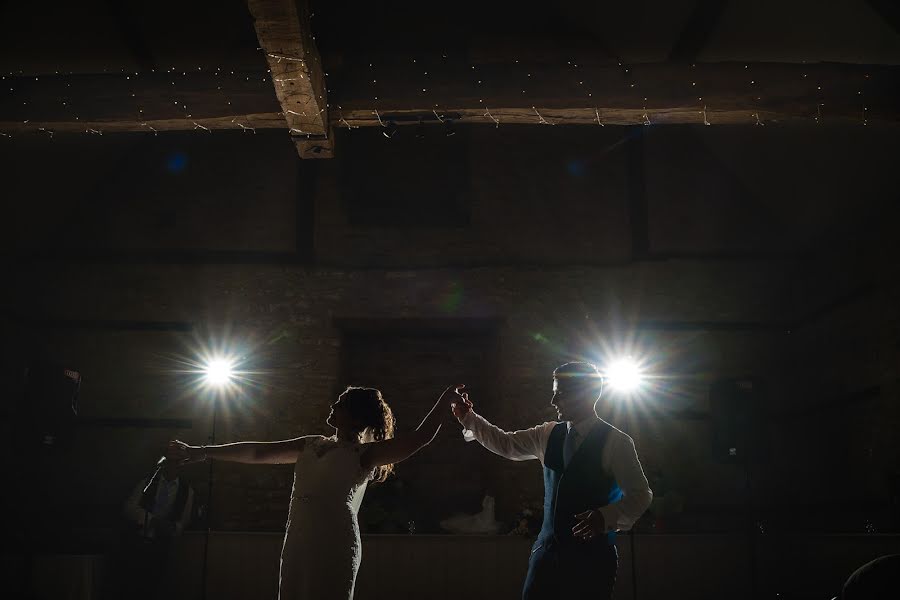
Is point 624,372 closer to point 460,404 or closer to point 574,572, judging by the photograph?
point 460,404

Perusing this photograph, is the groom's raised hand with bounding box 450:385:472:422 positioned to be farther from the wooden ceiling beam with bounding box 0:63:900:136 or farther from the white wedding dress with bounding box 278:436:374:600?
the wooden ceiling beam with bounding box 0:63:900:136

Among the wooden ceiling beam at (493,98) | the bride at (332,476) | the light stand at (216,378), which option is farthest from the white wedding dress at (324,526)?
the light stand at (216,378)

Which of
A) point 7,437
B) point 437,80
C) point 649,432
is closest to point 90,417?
point 7,437

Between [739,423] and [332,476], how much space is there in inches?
180

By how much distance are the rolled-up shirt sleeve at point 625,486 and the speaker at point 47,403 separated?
504 cm

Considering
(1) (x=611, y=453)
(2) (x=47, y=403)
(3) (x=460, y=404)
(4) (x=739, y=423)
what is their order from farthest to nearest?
(4) (x=739, y=423)
(2) (x=47, y=403)
(3) (x=460, y=404)
(1) (x=611, y=453)

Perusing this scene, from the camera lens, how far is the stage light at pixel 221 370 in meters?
6.69

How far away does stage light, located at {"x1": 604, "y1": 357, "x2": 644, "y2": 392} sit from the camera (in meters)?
6.93

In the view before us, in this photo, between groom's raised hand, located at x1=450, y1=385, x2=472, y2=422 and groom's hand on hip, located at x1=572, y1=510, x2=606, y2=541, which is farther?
groom's raised hand, located at x1=450, y1=385, x2=472, y2=422

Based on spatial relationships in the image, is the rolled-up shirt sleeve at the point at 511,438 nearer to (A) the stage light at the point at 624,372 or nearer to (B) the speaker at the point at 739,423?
(B) the speaker at the point at 739,423

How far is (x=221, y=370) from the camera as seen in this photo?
6.62 m

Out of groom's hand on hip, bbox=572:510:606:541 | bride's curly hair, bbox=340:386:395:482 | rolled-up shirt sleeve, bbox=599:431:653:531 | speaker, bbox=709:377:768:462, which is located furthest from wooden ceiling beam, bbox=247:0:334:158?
speaker, bbox=709:377:768:462

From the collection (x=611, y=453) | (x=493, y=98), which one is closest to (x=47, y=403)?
(x=493, y=98)

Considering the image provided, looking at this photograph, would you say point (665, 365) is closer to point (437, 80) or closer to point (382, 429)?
point (437, 80)
